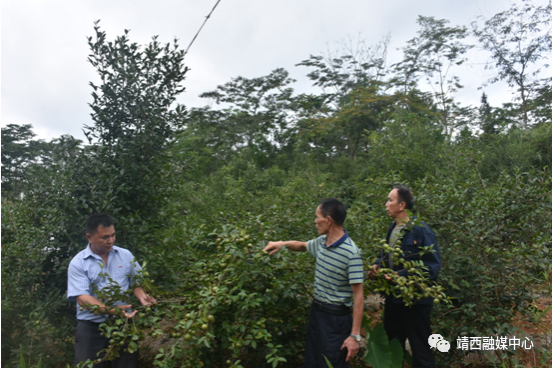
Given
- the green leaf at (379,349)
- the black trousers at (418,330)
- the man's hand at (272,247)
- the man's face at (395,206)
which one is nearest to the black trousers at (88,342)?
the man's hand at (272,247)

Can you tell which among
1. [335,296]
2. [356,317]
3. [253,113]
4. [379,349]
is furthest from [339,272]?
[253,113]

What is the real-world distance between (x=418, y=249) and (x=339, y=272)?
0.77 m

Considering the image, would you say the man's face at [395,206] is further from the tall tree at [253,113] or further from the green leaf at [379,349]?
the tall tree at [253,113]

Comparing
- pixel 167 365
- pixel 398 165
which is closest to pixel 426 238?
pixel 167 365

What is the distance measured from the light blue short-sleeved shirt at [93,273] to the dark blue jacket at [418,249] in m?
1.82

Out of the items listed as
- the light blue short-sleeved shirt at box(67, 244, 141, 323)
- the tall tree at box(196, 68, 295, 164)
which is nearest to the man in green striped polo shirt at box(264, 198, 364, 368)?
the light blue short-sleeved shirt at box(67, 244, 141, 323)

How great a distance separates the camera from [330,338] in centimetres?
239

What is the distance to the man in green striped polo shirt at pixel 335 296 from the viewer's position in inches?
91.9

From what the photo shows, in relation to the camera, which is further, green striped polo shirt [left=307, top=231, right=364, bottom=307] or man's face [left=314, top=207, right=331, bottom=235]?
man's face [left=314, top=207, right=331, bottom=235]

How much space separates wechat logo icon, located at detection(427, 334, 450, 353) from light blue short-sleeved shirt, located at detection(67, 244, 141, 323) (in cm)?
224

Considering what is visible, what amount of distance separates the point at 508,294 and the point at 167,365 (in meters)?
2.70

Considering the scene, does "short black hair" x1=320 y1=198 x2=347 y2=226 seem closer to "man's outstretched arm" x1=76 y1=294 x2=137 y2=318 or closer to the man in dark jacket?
the man in dark jacket

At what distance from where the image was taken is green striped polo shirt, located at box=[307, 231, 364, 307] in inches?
92.0

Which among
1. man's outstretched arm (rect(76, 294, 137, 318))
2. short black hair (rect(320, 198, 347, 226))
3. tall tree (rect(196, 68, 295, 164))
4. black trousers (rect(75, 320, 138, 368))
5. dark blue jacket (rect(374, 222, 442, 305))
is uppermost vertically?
tall tree (rect(196, 68, 295, 164))
